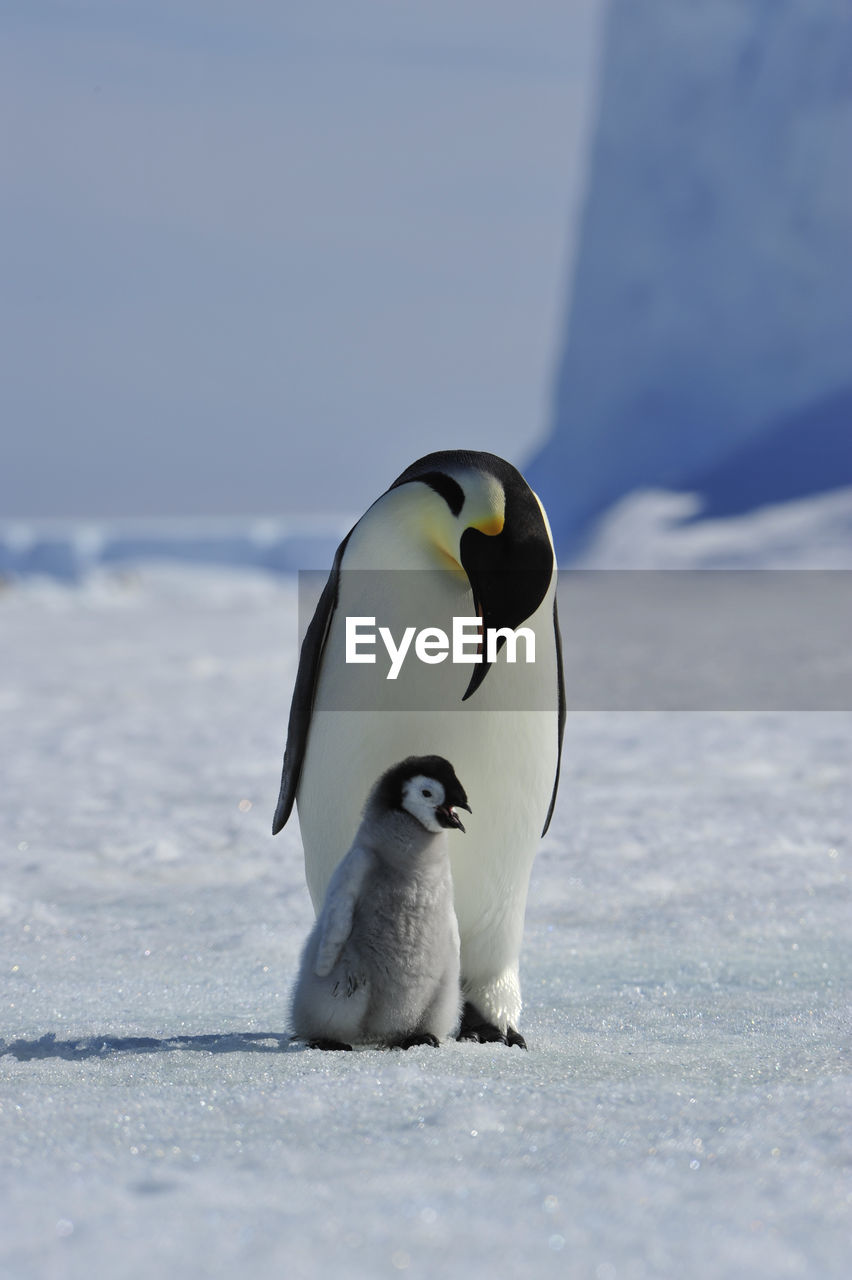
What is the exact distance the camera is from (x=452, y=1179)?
131 centimetres

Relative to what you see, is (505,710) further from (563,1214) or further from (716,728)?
(716,728)

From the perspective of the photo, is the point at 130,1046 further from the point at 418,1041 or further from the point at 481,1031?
the point at 481,1031

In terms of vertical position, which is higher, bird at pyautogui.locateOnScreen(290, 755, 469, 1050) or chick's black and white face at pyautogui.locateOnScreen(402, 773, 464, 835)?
chick's black and white face at pyautogui.locateOnScreen(402, 773, 464, 835)

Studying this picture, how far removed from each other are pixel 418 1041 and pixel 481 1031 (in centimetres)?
28

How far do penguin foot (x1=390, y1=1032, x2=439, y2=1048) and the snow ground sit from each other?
5 centimetres

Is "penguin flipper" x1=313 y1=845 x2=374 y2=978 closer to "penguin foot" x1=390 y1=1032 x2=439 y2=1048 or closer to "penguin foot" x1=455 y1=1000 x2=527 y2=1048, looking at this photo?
"penguin foot" x1=390 y1=1032 x2=439 y2=1048

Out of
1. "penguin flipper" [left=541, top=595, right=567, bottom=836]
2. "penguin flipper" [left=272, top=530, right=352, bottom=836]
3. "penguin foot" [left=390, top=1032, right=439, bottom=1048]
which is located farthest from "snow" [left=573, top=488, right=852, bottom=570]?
"penguin foot" [left=390, top=1032, right=439, bottom=1048]

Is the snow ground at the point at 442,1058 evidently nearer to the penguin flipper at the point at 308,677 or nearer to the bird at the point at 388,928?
the bird at the point at 388,928

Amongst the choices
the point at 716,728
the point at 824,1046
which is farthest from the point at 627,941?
the point at 716,728

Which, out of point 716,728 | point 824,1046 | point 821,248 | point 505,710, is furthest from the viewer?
point 821,248

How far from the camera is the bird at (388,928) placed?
1.95 meters

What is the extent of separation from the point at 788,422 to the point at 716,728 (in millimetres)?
11986

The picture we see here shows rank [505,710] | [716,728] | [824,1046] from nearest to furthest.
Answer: [824,1046] < [505,710] < [716,728]

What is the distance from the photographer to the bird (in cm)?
195
